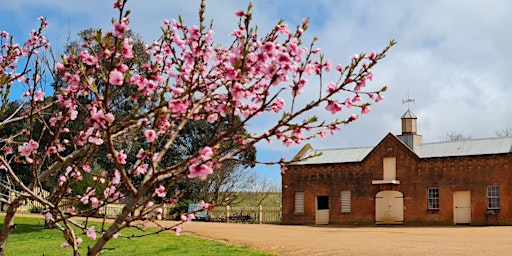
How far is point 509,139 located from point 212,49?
33151 millimetres

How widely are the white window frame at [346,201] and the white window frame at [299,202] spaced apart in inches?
109

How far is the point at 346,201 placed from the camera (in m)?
37.5

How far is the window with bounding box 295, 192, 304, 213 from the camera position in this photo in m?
39.1

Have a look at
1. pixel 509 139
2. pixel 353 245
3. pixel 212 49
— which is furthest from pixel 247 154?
pixel 212 49

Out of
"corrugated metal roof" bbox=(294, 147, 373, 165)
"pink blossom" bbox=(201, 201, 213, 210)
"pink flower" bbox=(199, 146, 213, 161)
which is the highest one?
"corrugated metal roof" bbox=(294, 147, 373, 165)

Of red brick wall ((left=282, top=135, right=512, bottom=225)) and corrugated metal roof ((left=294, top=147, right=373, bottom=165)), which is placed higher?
corrugated metal roof ((left=294, top=147, right=373, bottom=165))

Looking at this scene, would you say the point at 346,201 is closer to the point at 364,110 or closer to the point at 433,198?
the point at 433,198

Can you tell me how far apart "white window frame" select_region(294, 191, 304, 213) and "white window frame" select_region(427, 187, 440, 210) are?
8.12 meters

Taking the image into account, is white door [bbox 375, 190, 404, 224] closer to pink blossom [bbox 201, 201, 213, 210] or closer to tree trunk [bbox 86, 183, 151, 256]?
pink blossom [bbox 201, 201, 213, 210]

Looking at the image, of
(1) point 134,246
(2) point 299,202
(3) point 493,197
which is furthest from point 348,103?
(2) point 299,202

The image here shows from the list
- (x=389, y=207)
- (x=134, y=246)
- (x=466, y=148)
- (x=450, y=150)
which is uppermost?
(x=466, y=148)

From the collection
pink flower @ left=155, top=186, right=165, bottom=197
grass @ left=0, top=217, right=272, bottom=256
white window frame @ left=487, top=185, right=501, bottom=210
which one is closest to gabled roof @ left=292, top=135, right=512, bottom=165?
white window frame @ left=487, top=185, right=501, bottom=210

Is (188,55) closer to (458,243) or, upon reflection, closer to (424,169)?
(458,243)

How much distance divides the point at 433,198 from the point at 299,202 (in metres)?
8.68
